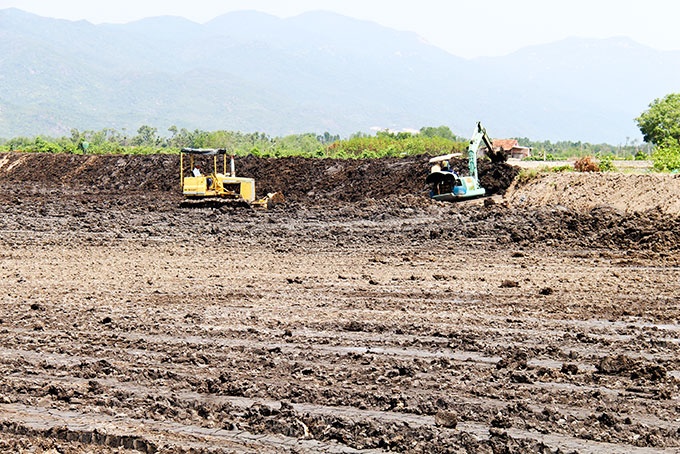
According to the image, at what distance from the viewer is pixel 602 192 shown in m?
23.6

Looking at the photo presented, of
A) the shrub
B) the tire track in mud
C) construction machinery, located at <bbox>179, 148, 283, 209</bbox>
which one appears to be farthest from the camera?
the shrub

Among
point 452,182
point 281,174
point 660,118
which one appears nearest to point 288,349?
point 452,182

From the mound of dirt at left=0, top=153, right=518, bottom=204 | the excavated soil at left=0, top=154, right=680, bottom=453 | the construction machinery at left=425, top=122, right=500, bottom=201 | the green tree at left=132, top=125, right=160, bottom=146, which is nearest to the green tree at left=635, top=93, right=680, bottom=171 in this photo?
the mound of dirt at left=0, top=153, right=518, bottom=204

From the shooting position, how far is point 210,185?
26.5 metres

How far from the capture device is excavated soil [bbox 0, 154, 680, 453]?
6691mm

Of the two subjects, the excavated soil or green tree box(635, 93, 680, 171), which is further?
green tree box(635, 93, 680, 171)

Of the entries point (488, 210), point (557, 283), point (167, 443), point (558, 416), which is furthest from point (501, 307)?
point (488, 210)

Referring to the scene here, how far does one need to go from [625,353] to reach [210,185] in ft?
62.0

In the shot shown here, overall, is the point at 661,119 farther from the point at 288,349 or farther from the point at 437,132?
the point at 288,349

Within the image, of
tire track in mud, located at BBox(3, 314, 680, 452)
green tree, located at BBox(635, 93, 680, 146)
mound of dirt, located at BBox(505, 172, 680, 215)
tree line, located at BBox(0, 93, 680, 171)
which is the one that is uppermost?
green tree, located at BBox(635, 93, 680, 146)

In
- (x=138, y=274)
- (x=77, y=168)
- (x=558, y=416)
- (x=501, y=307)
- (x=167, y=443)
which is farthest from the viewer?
(x=77, y=168)

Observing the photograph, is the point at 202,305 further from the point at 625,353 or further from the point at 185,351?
the point at 625,353

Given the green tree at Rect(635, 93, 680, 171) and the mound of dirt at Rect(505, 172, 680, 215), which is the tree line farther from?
the mound of dirt at Rect(505, 172, 680, 215)

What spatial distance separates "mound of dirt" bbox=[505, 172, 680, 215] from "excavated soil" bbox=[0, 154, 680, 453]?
10 centimetres
